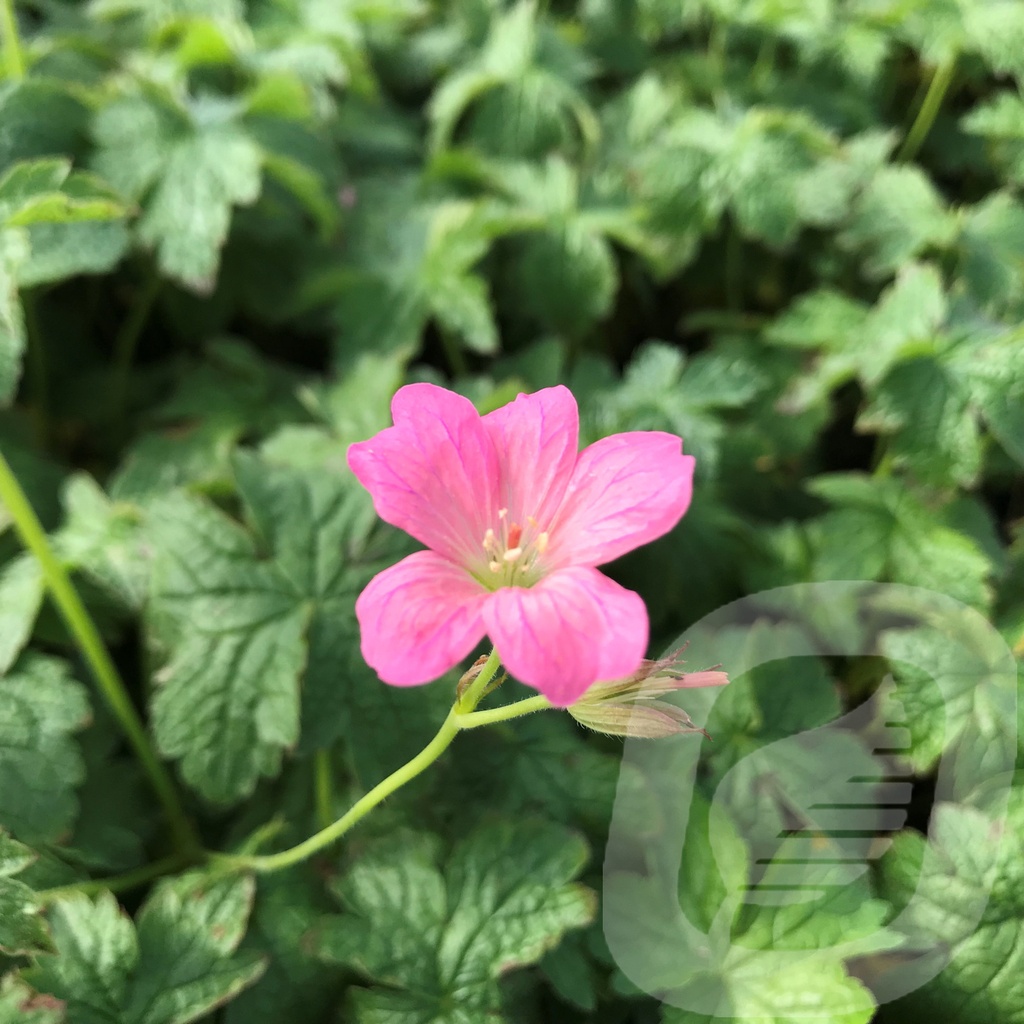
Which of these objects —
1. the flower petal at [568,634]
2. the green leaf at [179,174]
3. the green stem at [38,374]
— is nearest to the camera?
the flower petal at [568,634]

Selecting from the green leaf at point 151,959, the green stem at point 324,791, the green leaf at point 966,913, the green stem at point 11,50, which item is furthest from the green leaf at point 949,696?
the green stem at point 11,50

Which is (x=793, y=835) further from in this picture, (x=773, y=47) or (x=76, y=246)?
(x=773, y=47)

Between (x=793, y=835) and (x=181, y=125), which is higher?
A: (x=181, y=125)

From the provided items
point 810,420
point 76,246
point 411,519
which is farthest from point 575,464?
point 76,246

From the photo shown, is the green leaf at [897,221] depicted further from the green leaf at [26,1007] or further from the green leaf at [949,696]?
the green leaf at [26,1007]

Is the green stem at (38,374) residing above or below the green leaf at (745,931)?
above

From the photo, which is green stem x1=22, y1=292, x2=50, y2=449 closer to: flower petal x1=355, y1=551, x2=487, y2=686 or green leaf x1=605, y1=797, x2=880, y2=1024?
flower petal x1=355, y1=551, x2=487, y2=686

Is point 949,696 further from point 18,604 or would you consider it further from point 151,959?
point 18,604
